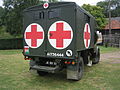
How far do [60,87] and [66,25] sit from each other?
1.95m

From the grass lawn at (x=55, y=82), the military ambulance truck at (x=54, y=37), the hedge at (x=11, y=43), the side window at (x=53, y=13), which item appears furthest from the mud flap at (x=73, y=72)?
the hedge at (x=11, y=43)

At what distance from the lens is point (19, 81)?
223 inches

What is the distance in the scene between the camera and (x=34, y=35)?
5574 mm

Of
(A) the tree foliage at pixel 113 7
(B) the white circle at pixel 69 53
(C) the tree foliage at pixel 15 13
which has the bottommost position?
(B) the white circle at pixel 69 53

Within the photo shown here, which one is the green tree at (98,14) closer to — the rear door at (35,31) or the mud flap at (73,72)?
the rear door at (35,31)

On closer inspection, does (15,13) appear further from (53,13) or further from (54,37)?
(54,37)

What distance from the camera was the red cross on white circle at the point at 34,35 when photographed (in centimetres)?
546

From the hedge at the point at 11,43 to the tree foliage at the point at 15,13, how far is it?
1396 millimetres

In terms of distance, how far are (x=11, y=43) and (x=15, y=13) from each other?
4.10m

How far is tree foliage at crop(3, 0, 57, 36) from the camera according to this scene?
1955 cm

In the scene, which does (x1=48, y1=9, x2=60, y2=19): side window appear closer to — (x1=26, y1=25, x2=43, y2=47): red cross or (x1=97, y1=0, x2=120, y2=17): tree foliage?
(x1=26, y1=25, x2=43, y2=47): red cross

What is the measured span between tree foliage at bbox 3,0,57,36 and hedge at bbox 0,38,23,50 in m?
1.40

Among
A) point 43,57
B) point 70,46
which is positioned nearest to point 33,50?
point 43,57

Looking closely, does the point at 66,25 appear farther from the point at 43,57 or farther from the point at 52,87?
the point at 52,87
